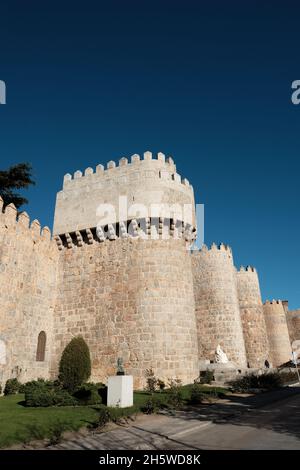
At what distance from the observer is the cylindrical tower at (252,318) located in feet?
97.5

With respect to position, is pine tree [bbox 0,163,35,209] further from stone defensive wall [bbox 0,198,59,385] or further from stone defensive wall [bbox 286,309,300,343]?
stone defensive wall [bbox 286,309,300,343]

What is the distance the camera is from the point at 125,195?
18.6 meters

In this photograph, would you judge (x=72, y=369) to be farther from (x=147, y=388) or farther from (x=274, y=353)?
(x=274, y=353)

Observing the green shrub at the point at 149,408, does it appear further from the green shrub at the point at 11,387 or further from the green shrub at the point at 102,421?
the green shrub at the point at 11,387

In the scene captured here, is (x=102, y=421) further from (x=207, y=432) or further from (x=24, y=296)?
(x=24, y=296)

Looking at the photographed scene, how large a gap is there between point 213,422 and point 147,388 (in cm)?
655

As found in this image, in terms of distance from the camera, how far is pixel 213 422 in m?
8.92

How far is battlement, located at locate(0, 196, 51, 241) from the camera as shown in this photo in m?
16.4

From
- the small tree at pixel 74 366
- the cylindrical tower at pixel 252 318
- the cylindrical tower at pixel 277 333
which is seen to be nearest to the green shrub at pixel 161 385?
the small tree at pixel 74 366

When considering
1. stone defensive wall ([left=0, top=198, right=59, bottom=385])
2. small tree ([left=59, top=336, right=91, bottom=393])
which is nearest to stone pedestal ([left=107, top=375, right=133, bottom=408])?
small tree ([left=59, top=336, right=91, bottom=393])

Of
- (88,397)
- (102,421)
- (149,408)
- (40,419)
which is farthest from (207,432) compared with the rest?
(88,397)

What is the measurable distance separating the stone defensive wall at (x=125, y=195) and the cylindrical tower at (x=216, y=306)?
8.57 meters

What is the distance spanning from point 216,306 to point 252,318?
6.71 m
